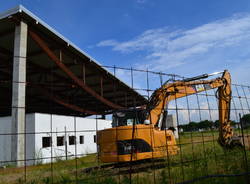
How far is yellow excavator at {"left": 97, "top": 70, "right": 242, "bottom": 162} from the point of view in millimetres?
7004

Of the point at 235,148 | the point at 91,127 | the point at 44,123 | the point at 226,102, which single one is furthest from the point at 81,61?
A: the point at 235,148

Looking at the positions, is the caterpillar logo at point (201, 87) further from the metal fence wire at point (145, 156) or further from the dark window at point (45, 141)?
the dark window at point (45, 141)

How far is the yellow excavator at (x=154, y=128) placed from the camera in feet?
23.0

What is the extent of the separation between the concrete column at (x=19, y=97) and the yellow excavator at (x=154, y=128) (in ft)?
15.4

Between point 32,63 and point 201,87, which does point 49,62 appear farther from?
point 201,87

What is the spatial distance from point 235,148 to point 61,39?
1070 centimetres

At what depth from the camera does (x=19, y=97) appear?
10695 mm

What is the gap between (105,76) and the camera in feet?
60.3

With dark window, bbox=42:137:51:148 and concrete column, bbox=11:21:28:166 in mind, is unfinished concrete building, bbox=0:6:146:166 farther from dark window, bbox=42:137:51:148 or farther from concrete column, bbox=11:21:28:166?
dark window, bbox=42:137:51:148

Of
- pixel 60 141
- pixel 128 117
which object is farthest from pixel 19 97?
pixel 60 141

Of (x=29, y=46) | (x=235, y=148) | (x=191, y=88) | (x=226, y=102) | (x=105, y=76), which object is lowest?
(x=235, y=148)

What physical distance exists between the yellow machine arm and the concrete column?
614 centimetres

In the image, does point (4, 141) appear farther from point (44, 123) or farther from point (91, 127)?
point (91, 127)

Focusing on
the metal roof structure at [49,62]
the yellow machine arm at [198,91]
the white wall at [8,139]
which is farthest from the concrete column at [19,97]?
the yellow machine arm at [198,91]
